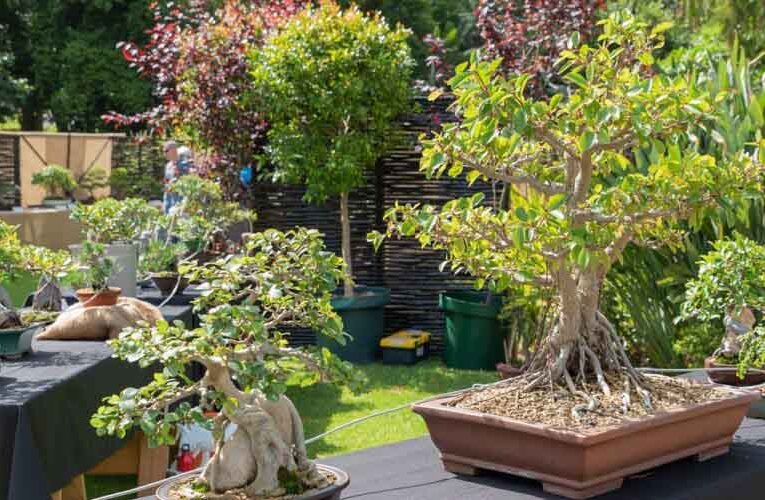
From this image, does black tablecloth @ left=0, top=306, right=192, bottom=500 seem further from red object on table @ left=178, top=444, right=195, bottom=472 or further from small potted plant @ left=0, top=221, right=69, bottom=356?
red object on table @ left=178, top=444, right=195, bottom=472

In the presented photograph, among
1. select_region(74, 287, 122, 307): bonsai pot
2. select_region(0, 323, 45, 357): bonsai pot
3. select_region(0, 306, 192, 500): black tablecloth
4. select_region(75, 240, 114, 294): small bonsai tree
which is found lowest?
select_region(0, 306, 192, 500): black tablecloth

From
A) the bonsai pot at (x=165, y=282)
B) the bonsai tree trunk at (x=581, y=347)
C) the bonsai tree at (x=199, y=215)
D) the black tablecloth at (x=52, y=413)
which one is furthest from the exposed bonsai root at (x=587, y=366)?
the bonsai tree at (x=199, y=215)

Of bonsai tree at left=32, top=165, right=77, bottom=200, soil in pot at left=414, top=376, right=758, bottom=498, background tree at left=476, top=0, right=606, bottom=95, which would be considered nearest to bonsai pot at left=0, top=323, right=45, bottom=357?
soil in pot at left=414, top=376, right=758, bottom=498

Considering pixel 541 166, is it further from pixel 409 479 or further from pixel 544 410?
pixel 409 479

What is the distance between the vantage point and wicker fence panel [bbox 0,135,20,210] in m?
18.5

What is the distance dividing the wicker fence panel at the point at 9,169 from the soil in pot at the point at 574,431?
55.9 ft

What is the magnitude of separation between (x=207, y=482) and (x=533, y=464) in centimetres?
68

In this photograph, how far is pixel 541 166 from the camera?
266 cm

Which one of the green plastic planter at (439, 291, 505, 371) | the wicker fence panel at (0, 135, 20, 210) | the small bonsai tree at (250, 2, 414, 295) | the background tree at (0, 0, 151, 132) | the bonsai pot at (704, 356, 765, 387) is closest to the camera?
the bonsai pot at (704, 356, 765, 387)

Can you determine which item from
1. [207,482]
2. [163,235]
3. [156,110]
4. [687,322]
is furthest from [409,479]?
[156,110]

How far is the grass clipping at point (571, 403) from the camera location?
232 cm

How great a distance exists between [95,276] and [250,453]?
2.41 metres

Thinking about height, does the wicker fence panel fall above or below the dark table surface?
above

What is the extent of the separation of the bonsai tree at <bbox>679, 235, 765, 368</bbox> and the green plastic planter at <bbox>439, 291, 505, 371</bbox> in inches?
166
